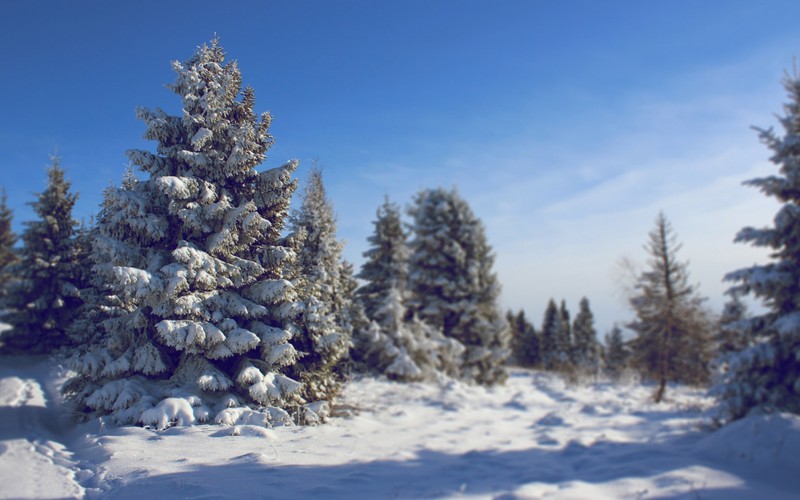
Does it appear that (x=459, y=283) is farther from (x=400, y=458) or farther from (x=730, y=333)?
Answer: (x=400, y=458)

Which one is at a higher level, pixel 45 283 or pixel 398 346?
pixel 45 283

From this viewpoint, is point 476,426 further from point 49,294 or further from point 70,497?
point 49,294

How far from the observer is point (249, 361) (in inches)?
425

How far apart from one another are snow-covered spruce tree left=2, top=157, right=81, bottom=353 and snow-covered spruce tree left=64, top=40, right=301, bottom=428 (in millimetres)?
10908

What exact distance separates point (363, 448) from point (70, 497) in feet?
17.1

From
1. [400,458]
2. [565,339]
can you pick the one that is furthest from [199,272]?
[565,339]

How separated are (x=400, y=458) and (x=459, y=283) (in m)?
16.1

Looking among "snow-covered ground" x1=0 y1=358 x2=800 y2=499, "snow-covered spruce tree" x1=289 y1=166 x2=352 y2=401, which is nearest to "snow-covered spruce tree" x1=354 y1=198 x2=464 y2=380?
"snow-covered spruce tree" x1=289 y1=166 x2=352 y2=401

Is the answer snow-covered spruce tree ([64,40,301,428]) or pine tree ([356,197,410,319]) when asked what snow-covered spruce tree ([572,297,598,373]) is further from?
snow-covered spruce tree ([64,40,301,428])

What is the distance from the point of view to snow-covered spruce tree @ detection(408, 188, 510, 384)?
24094 mm

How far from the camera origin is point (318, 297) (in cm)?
1325

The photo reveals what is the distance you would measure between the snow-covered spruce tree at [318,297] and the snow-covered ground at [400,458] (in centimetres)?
135

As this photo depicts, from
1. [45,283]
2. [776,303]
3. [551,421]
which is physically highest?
[45,283]

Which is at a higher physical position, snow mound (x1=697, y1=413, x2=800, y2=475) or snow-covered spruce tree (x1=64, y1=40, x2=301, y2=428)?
snow-covered spruce tree (x1=64, y1=40, x2=301, y2=428)
